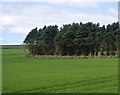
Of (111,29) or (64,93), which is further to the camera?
(111,29)

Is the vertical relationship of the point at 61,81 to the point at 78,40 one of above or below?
below

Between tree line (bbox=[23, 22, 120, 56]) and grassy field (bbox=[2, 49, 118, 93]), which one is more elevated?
tree line (bbox=[23, 22, 120, 56])

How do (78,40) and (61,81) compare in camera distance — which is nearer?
(61,81)

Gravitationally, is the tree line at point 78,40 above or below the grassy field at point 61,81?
above

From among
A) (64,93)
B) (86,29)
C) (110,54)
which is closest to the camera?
(64,93)

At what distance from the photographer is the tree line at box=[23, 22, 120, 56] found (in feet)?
264

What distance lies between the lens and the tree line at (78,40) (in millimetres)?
80375

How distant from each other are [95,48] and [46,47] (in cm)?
1523

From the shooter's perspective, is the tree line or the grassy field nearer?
the grassy field

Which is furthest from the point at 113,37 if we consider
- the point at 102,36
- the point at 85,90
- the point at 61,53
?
the point at 85,90

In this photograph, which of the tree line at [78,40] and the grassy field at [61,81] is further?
the tree line at [78,40]

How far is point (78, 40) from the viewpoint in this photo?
266ft

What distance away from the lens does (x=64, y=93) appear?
655 inches

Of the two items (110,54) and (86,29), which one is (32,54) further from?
(110,54)
